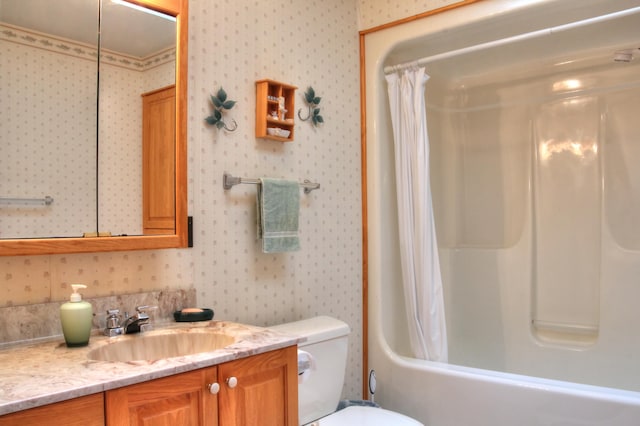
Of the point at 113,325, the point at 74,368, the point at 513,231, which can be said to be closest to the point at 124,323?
the point at 113,325

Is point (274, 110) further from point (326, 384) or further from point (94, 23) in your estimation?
point (326, 384)

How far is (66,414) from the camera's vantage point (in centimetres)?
101

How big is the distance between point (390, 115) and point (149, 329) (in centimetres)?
178

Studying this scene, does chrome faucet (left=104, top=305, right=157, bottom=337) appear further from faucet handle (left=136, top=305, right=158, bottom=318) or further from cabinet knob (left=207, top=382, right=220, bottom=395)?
cabinet knob (left=207, top=382, right=220, bottom=395)

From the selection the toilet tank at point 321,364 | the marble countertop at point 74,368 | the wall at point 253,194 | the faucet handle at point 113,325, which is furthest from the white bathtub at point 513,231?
the faucet handle at point 113,325

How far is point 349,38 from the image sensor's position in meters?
2.68

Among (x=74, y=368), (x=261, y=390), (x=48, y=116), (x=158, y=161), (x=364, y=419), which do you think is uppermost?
(x=48, y=116)

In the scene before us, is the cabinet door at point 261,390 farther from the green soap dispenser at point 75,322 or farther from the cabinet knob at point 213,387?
the green soap dispenser at point 75,322

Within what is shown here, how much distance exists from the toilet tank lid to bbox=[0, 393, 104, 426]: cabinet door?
38.9 inches

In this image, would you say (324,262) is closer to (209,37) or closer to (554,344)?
(209,37)

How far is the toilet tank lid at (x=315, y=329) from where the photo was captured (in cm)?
201

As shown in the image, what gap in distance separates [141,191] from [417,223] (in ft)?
4.81

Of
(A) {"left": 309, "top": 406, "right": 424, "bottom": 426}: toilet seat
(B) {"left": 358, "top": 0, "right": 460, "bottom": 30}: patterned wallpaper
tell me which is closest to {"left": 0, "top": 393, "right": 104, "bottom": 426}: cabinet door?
(A) {"left": 309, "top": 406, "right": 424, "bottom": 426}: toilet seat

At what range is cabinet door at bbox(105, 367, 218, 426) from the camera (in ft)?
3.60
